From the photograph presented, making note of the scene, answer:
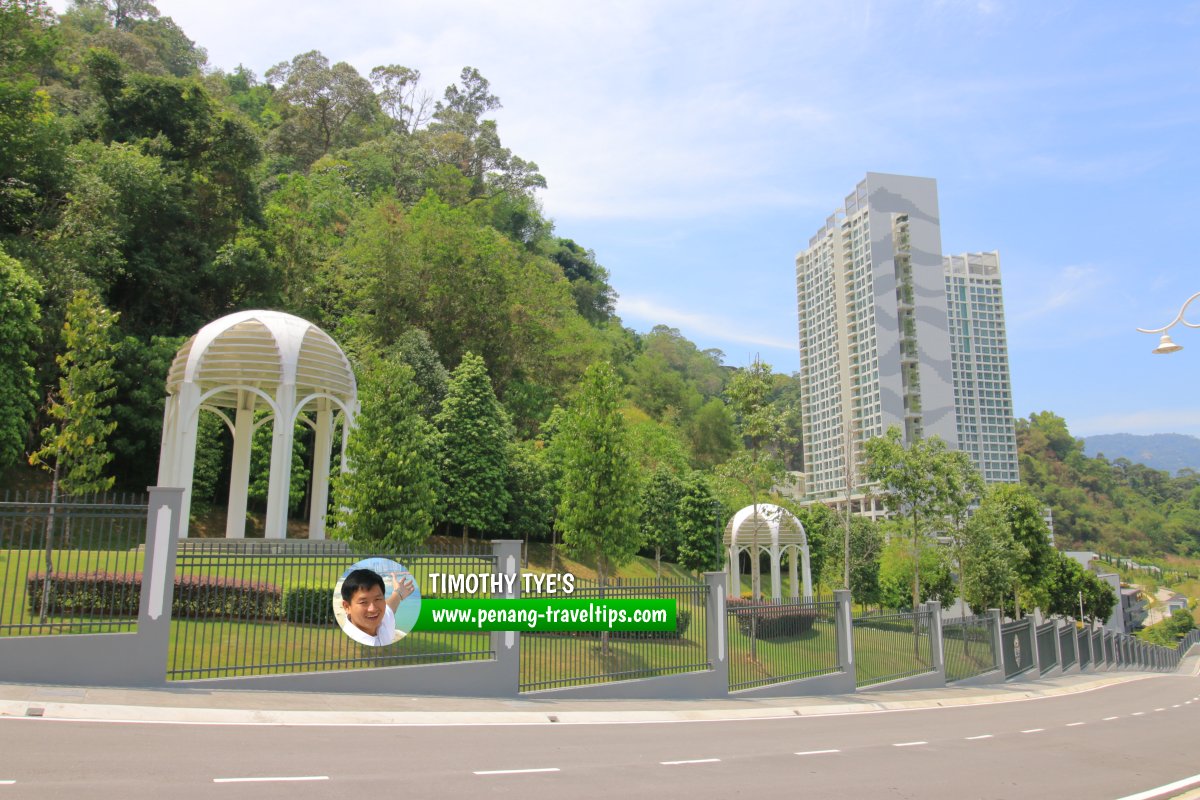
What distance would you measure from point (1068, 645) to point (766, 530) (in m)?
14.6

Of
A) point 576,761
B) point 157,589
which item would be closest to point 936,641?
point 576,761

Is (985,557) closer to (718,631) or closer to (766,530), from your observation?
(766,530)

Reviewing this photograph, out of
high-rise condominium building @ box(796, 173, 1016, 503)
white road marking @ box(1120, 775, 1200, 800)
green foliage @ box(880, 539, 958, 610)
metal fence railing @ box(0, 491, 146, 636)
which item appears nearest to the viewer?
white road marking @ box(1120, 775, 1200, 800)

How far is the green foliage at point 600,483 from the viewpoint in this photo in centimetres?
2095

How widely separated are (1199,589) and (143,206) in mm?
131421

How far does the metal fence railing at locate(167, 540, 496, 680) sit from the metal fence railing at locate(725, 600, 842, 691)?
587 centimetres

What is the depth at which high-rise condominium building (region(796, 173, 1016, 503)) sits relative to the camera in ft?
303

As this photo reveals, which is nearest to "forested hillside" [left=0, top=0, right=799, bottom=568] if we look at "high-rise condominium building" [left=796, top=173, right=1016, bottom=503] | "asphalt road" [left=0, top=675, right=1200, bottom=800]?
"asphalt road" [left=0, top=675, right=1200, bottom=800]

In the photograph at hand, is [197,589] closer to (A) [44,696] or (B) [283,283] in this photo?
(A) [44,696]

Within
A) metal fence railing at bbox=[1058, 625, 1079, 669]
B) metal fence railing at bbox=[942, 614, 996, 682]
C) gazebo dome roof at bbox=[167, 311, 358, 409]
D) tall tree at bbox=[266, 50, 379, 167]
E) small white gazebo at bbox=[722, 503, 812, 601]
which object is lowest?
metal fence railing at bbox=[1058, 625, 1079, 669]

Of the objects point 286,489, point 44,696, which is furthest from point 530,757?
point 286,489

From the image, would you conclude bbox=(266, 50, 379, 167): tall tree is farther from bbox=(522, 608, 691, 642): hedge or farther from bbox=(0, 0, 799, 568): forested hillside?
bbox=(522, 608, 691, 642): hedge

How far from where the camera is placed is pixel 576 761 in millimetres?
8969

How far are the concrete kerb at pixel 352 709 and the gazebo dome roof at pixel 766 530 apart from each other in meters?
17.4
